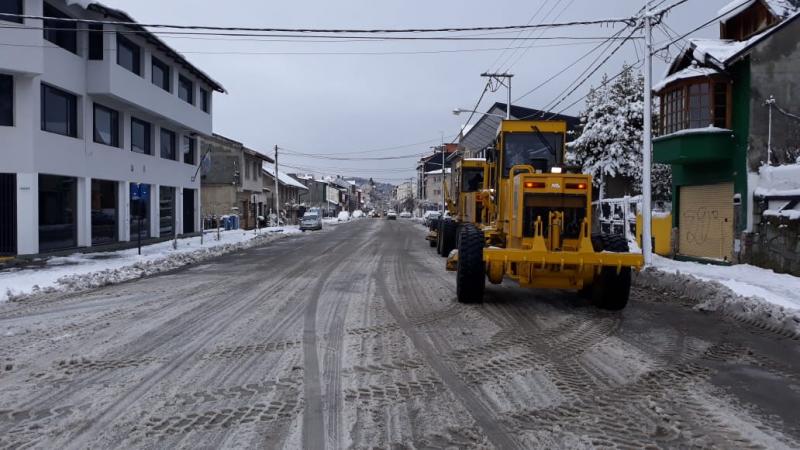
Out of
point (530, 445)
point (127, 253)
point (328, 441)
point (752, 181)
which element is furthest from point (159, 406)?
point (127, 253)

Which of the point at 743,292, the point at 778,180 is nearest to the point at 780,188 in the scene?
the point at 778,180

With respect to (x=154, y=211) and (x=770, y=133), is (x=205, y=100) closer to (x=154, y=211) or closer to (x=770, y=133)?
(x=154, y=211)

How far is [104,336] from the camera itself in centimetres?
794

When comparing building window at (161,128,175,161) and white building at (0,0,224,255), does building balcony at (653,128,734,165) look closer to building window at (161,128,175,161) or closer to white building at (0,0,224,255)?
white building at (0,0,224,255)

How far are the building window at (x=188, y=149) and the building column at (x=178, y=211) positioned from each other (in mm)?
2329

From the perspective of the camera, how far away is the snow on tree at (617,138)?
29188 mm

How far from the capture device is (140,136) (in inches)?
1102

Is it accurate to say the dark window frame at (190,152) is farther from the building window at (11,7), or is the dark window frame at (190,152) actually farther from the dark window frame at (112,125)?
the building window at (11,7)

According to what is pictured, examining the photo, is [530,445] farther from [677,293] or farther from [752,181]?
[752,181]

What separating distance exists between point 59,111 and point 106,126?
142 inches

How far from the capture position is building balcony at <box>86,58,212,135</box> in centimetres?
2217

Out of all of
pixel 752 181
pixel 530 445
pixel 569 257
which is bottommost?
pixel 530 445

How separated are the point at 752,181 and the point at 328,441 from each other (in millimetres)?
16481

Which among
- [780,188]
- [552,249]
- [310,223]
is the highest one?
[780,188]
